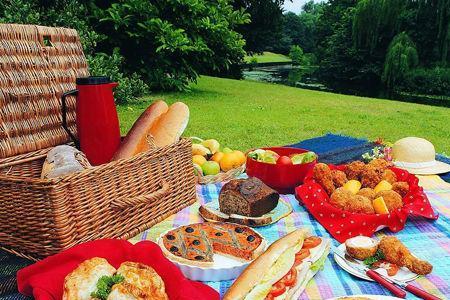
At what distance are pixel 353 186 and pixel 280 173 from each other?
1.10 feet

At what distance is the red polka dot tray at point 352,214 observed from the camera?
167cm

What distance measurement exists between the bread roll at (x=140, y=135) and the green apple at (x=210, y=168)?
1.28 ft

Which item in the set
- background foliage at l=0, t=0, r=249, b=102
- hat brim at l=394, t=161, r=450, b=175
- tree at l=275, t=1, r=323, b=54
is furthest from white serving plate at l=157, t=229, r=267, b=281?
tree at l=275, t=1, r=323, b=54

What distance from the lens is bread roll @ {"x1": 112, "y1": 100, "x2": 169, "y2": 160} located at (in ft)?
6.37

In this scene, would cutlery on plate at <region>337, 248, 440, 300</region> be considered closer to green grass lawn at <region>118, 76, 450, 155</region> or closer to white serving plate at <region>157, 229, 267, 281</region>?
white serving plate at <region>157, 229, 267, 281</region>

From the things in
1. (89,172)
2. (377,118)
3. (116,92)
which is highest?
(89,172)

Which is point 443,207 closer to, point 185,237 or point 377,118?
point 185,237

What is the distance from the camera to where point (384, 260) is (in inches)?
56.8

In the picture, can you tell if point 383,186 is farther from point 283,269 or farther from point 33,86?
point 33,86

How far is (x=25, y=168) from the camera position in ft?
6.44

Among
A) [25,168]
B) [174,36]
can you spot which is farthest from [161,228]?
[174,36]

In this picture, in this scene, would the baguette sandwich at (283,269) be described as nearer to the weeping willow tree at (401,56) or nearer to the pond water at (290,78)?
the weeping willow tree at (401,56)

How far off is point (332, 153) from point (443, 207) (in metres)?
1.07

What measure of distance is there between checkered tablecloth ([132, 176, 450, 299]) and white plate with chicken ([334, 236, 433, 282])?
0.09 ft
